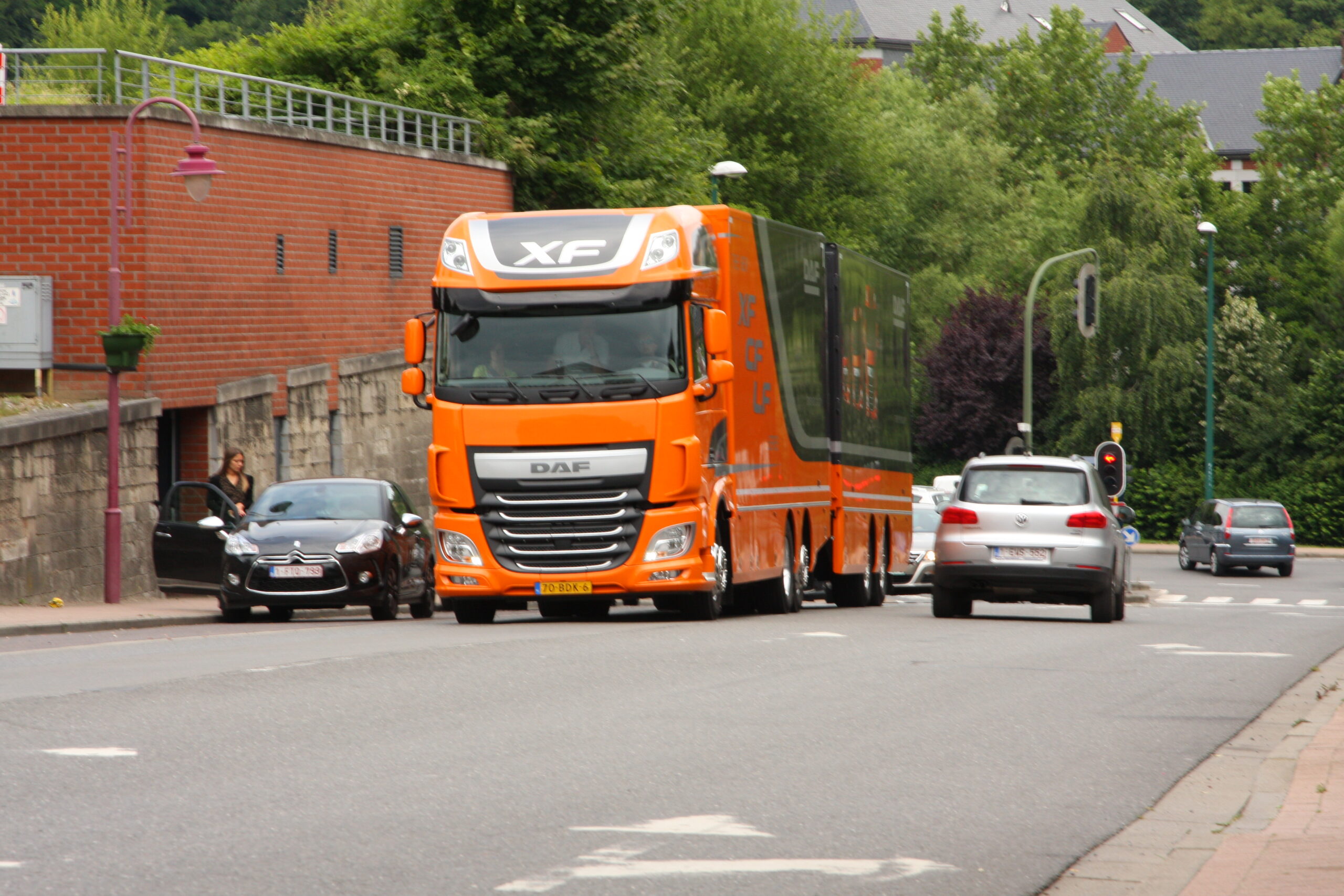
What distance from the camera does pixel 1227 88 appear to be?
117 meters

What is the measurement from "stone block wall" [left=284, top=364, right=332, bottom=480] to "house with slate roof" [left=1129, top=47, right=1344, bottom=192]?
90812 millimetres

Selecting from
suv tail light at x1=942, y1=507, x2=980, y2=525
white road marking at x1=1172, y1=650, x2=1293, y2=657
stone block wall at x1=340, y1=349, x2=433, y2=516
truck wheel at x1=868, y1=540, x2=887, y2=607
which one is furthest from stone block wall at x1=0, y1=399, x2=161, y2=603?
white road marking at x1=1172, y1=650, x2=1293, y2=657

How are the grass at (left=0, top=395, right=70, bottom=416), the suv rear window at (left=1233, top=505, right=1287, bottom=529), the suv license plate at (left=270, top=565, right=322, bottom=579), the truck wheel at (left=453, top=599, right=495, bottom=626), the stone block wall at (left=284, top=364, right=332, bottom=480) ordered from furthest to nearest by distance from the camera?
the suv rear window at (left=1233, top=505, right=1287, bottom=529), the stone block wall at (left=284, top=364, right=332, bottom=480), the grass at (left=0, top=395, right=70, bottom=416), the suv license plate at (left=270, top=565, right=322, bottom=579), the truck wheel at (left=453, top=599, right=495, bottom=626)

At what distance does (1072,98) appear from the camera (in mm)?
93812

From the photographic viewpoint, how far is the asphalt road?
665 cm

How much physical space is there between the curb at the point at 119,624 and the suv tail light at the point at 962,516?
7.43m

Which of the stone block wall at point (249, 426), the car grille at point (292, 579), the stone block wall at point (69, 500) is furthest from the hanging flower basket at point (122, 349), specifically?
the stone block wall at point (249, 426)

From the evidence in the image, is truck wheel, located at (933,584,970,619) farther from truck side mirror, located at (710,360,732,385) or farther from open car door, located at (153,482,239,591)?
open car door, located at (153,482,239,591)

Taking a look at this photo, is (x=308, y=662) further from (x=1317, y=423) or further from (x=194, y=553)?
(x=1317, y=423)

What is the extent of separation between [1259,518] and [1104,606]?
90.0ft

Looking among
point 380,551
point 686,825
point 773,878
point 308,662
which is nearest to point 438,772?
point 686,825

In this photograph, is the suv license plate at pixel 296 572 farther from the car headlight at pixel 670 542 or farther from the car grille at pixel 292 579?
the car headlight at pixel 670 542

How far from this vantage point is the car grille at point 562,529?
17.3m

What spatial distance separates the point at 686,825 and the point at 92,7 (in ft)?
276
